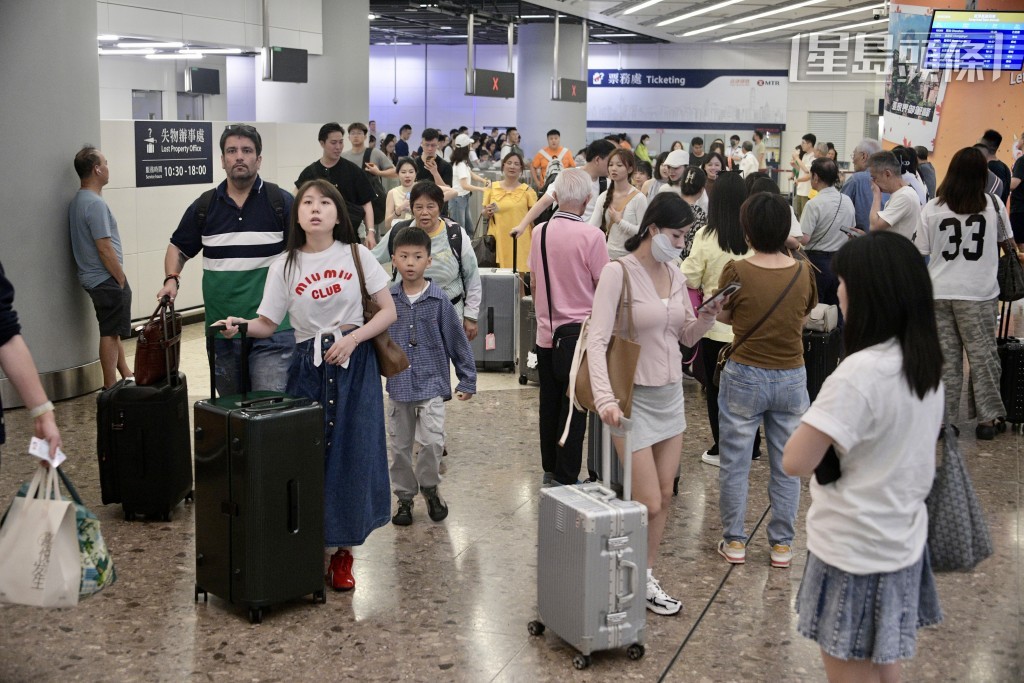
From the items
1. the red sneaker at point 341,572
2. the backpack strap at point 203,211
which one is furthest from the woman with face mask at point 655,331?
the backpack strap at point 203,211

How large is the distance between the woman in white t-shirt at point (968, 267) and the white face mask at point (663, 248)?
315 cm

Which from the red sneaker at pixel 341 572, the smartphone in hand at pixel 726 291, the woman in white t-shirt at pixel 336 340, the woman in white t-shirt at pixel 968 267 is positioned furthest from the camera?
the woman in white t-shirt at pixel 968 267

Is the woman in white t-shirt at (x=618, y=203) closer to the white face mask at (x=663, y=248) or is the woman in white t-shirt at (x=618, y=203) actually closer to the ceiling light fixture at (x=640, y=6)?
the white face mask at (x=663, y=248)

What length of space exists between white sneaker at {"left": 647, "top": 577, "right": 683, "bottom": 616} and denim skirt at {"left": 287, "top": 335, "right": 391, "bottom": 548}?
1112 mm

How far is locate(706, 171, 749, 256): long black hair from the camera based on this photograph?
5.57 meters

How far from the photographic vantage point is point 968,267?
6.44 m

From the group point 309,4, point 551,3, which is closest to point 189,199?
point 309,4

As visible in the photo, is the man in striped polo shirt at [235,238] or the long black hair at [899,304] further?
the man in striped polo shirt at [235,238]

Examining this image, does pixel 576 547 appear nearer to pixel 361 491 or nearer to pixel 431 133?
pixel 361 491

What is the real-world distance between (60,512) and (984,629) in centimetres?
323

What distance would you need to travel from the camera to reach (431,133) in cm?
1146

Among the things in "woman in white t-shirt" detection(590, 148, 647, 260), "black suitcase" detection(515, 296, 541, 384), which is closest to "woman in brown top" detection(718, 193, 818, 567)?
"woman in white t-shirt" detection(590, 148, 647, 260)

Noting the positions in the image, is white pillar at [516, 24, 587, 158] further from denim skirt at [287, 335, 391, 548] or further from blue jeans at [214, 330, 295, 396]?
denim skirt at [287, 335, 391, 548]

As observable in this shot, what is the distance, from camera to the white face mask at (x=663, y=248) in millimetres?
3854
